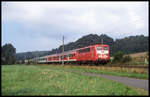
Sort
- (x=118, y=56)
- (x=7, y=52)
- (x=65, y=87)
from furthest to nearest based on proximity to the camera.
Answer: (x=118, y=56) < (x=7, y=52) < (x=65, y=87)

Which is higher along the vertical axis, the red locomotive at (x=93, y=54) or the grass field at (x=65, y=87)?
the red locomotive at (x=93, y=54)

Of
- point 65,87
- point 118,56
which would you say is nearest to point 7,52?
point 118,56

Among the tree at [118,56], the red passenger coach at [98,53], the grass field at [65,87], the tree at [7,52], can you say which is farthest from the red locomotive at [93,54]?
the grass field at [65,87]

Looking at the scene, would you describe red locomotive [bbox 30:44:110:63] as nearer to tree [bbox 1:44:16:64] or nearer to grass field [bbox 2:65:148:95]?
tree [bbox 1:44:16:64]

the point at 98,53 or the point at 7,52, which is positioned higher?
the point at 7,52

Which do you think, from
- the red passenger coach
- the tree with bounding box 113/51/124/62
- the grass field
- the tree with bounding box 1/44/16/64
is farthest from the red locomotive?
the grass field

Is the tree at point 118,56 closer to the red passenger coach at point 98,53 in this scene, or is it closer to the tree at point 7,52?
the red passenger coach at point 98,53

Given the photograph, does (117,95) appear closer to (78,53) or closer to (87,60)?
(87,60)

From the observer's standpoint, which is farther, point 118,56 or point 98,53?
point 118,56

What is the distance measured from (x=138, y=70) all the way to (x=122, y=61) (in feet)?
54.5

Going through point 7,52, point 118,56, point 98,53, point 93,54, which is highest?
point 7,52

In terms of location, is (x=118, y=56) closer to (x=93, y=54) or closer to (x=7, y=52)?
(x=93, y=54)

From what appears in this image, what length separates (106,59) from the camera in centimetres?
3322

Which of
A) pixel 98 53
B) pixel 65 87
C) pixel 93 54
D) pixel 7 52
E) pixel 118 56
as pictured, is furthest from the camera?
pixel 118 56
